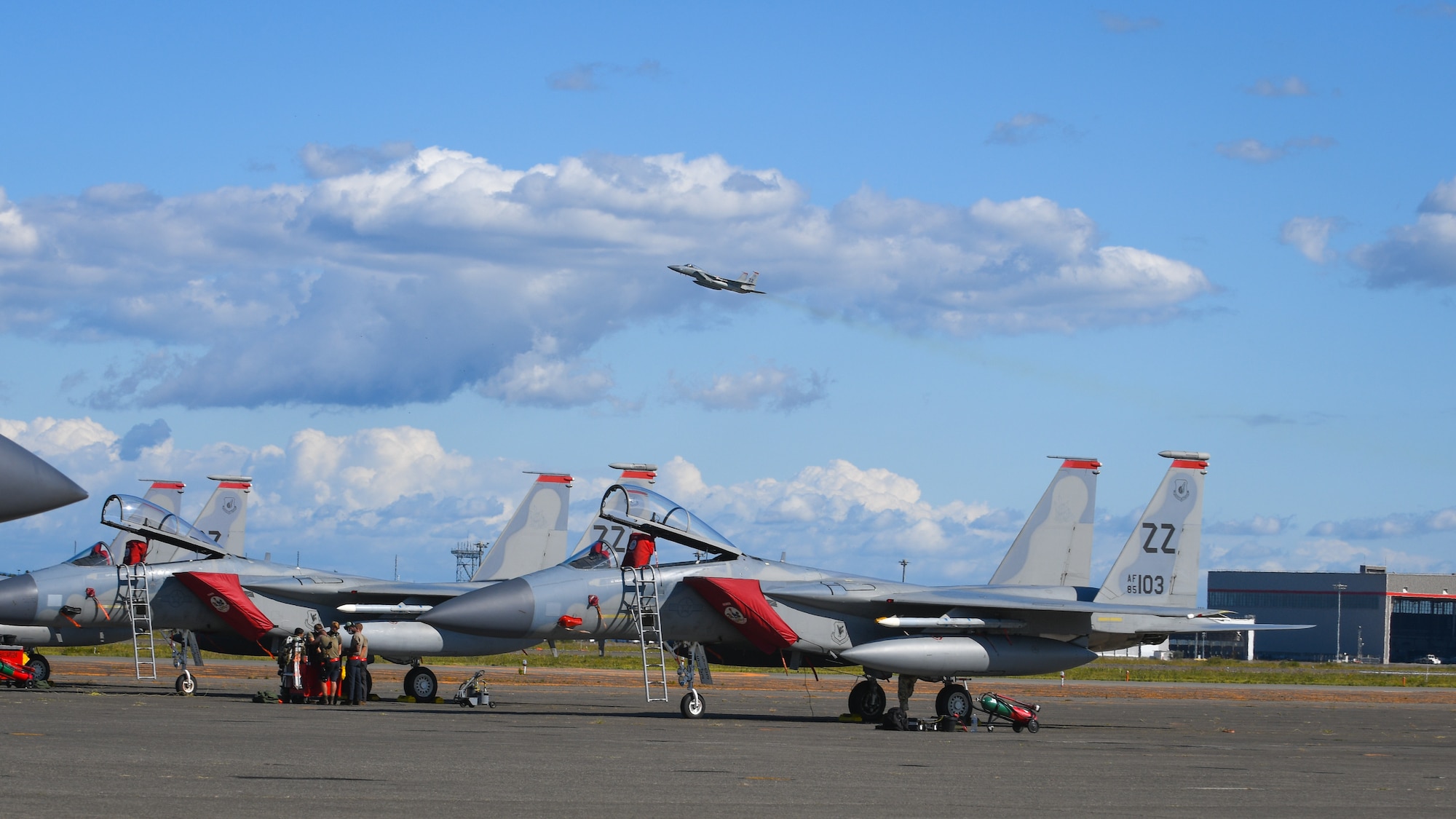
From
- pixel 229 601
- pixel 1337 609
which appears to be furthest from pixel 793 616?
pixel 1337 609

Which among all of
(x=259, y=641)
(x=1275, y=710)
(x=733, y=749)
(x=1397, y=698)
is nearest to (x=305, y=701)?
(x=259, y=641)

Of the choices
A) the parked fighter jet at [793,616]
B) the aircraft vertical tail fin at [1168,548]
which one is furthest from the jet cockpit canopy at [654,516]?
the aircraft vertical tail fin at [1168,548]

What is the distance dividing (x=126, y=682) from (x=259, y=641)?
633 centimetres

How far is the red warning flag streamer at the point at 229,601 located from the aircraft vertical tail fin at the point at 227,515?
722 centimetres

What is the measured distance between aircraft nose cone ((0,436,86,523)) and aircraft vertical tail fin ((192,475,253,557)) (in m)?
27.6

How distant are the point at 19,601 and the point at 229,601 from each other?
3.33 metres

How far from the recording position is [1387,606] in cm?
9875

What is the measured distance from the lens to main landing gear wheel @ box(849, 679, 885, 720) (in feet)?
69.3

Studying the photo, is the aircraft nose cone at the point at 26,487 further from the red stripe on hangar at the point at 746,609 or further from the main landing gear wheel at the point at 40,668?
the main landing gear wheel at the point at 40,668

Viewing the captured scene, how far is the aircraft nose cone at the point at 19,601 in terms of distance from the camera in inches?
934

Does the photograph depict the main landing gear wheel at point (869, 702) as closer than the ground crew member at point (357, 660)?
Yes

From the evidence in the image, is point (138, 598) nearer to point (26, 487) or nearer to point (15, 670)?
point (15, 670)

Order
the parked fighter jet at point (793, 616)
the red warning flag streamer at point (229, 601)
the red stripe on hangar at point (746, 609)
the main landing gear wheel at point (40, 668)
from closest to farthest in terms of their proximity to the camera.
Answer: the parked fighter jet at point (793, 616) → the red stripe on hangar at point (746, 609) → the red warning flag streamer at point (229, 601) → the main landing gear wheel at point (40, 668)

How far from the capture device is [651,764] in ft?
42.1
